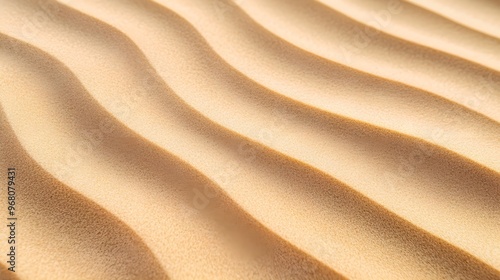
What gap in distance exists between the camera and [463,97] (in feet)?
4.07

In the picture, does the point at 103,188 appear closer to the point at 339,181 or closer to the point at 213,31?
the point at 339,181

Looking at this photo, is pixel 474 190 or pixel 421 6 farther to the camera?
pixel 421 6

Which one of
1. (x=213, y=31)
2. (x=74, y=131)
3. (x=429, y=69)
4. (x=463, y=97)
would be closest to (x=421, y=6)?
(x=429, y=69)

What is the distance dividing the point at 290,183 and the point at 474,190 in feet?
1.34

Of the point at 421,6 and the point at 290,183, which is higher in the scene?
the point at 421,6

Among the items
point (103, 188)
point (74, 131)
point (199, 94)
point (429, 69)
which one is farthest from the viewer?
point (429, 69)

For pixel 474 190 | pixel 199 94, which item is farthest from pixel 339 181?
pixel 199 94

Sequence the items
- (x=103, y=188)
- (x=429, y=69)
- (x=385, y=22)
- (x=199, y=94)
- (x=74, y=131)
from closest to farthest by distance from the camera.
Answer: (x=103, y=188) → (x=74, y=131) → (x=199, y=94) → (x=429, y=69) → (x=385, y=22)

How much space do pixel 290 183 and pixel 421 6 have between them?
3.08 feet

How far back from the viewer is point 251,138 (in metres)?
1.10

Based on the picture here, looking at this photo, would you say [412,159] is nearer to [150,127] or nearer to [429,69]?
[429,69]

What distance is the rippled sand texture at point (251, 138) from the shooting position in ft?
2.92

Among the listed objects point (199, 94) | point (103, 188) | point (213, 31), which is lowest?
Answer: point (103, 188)

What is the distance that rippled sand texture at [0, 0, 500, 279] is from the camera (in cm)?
89
